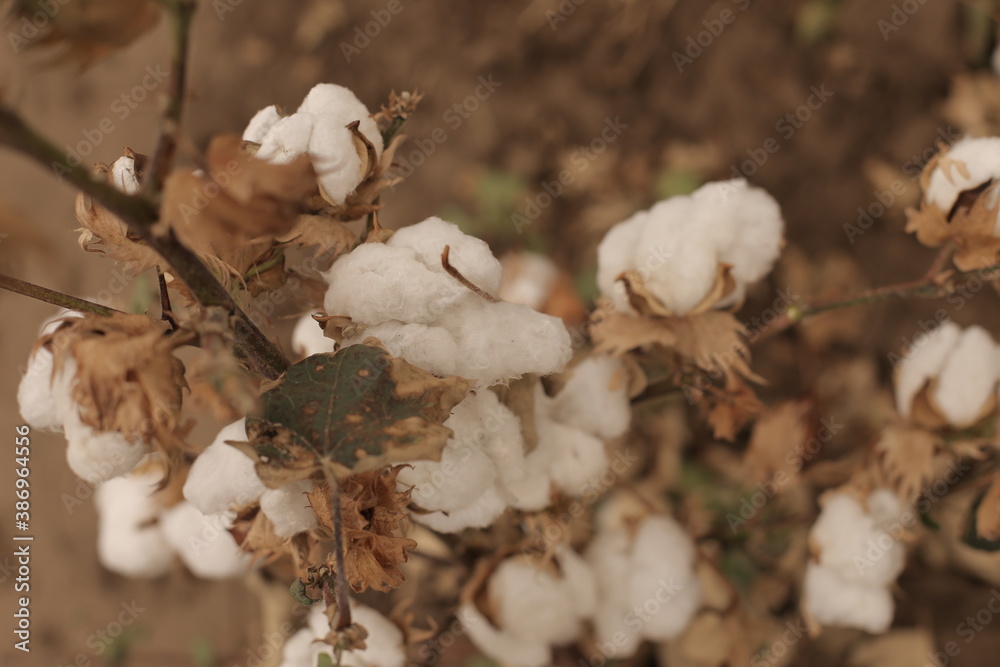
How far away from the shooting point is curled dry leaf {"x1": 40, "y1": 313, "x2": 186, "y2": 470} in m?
0.50

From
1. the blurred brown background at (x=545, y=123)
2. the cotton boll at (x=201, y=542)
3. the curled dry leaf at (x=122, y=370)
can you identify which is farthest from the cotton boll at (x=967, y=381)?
the cotton boll at (x=201, y=542)

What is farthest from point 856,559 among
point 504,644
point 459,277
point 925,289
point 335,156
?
point 335,156

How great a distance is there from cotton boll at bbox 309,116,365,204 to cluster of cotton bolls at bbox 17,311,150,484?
241mm

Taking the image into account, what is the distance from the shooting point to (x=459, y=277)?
2.10 ft

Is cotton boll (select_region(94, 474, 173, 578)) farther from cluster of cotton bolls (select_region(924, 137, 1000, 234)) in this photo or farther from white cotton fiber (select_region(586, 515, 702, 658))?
cluster of cotton bolls (select_region(924, 137, 1000, 234))

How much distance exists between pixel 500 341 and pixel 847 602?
73cm

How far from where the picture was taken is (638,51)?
69.6 inches

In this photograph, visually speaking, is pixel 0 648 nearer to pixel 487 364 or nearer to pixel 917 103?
pixel 487 364

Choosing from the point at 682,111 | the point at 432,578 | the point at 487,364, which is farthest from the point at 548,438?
the point at 682,111

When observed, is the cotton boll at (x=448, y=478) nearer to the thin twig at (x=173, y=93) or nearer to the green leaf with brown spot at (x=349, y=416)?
the green leaf with brown spot at (x=349, y=416)

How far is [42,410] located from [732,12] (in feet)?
5.38

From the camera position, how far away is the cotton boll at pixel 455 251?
2.18 feet

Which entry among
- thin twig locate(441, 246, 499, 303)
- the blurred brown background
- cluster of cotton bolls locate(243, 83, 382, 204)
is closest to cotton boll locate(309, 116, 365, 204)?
cluster of cotton bolls locate(243, 83, 382, 204)

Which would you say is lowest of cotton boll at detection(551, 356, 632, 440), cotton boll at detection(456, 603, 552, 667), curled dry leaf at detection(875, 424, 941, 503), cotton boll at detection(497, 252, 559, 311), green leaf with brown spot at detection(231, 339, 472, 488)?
cotton boll at detection(456, 603, 552, 667)
